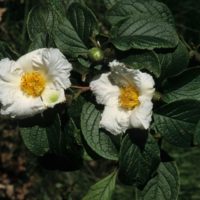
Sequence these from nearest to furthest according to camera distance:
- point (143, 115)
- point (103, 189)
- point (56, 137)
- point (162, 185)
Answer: point (143, 115)
point (56, 137)
point (162, 185)
point (103, 189)

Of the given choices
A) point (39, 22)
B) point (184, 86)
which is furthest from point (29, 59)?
point (184, 86)

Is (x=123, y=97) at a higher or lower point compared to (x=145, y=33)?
lower

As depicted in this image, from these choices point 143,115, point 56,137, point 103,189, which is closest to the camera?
point 143,115

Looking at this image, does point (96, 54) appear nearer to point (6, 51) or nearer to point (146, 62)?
point (146, 62)

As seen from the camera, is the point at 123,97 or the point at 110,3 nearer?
the point at 123,97

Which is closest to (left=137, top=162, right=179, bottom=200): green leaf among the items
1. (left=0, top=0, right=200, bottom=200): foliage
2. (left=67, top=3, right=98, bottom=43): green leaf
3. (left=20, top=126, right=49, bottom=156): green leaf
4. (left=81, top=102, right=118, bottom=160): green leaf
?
(left=0, top=0, right=200, bottom=200): foliage

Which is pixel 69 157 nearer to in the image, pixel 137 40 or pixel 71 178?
pixel 137 40

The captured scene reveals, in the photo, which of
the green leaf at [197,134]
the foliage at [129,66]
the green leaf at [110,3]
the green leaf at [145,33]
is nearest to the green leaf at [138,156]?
the foliage at [129,66]
